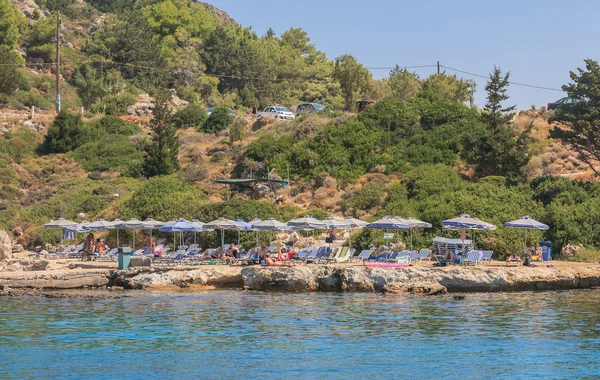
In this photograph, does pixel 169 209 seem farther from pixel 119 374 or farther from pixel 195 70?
pixel 195 70

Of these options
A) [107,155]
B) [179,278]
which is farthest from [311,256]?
[107,155]

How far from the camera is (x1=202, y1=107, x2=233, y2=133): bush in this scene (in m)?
60.9

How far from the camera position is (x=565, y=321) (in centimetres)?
2300

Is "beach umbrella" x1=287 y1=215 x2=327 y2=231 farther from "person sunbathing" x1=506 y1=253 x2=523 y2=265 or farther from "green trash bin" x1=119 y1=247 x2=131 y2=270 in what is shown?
"person sunbathing" x1=506 y1=253 x2=523 y2=265

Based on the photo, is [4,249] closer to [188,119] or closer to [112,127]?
[112,127]

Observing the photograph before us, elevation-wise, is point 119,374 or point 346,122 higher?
point 346,122

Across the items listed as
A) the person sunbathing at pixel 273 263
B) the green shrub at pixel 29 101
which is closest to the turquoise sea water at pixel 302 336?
the person sunbathing at pixel 273 263

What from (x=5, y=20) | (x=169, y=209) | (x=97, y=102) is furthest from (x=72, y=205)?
(x=5, y=20)

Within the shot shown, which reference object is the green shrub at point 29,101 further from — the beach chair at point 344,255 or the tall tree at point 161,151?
the beach chair at point 344,255

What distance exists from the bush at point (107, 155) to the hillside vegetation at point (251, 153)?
135 millimetres

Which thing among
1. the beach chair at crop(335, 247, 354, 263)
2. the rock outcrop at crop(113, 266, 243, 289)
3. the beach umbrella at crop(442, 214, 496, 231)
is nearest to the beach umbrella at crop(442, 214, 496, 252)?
the beach umbrella at crop(442, 214, 496, 231)

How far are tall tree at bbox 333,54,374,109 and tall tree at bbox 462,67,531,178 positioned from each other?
21.5m

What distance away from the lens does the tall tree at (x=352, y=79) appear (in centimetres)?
6550

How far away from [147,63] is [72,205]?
3560cm
